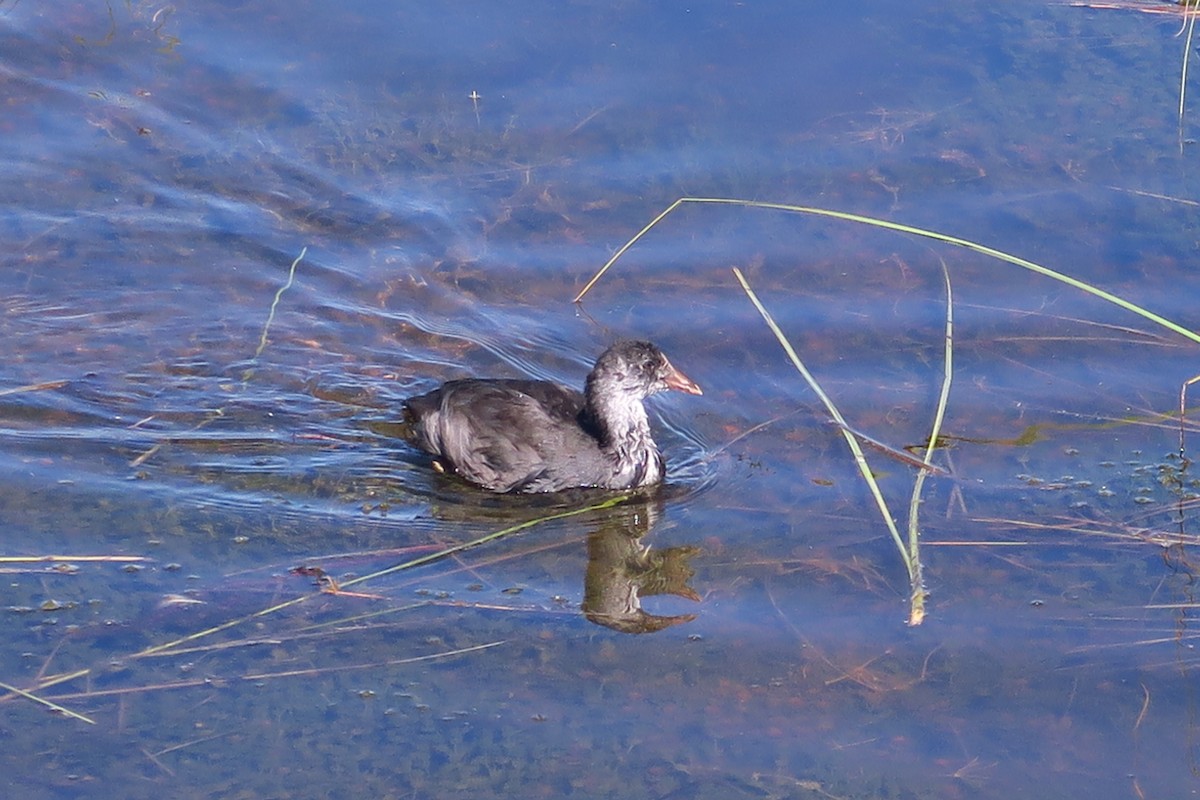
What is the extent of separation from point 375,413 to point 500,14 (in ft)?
12.1

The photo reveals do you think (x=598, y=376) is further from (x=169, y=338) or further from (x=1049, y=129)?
(x=1049, y=129)

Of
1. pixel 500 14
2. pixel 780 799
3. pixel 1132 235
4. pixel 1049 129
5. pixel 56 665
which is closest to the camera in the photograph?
pixel 780 799

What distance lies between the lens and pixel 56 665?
5.86 m

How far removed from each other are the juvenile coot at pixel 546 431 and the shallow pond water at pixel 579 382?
0.58ft

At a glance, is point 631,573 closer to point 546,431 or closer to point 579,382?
point 546,431

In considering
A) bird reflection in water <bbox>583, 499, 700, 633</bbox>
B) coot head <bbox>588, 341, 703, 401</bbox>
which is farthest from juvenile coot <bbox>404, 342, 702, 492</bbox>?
bird reflection in water <bbox>583, 499, 700, 633</bbox>

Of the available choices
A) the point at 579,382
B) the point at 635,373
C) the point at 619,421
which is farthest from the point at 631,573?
the point at 579,382

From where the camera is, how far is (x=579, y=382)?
8.23 m

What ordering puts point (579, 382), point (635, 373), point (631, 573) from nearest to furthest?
point (631, 573) → point (635, 373) → point (579, 382)

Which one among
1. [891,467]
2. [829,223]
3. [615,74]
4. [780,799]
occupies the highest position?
[615,74]

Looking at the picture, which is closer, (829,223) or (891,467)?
(891,467)

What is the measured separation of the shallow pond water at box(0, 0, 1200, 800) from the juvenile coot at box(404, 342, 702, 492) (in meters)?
0.18

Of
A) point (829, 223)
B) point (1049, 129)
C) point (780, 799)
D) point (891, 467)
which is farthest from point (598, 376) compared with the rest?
point (1049, 129)

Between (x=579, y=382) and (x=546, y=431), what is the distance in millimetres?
657
